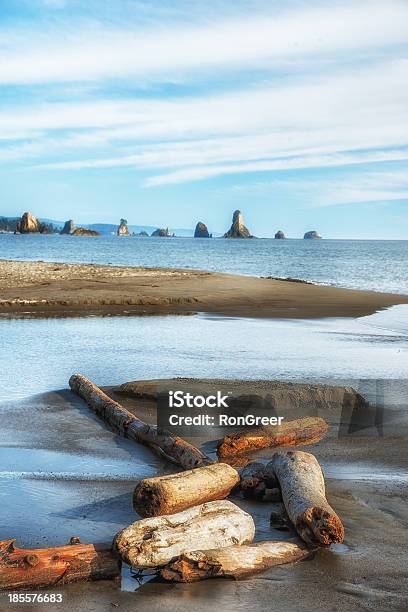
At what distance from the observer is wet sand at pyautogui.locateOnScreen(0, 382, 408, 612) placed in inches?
235

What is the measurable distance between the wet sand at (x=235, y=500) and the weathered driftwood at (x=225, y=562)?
3.0 inches

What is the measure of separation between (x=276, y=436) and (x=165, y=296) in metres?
21.9

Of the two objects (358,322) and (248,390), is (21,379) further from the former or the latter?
(358,322)

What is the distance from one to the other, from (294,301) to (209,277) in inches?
474

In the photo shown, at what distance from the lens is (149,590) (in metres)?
6.08

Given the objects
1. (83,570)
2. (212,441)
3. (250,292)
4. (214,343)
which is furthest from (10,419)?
(250,292)

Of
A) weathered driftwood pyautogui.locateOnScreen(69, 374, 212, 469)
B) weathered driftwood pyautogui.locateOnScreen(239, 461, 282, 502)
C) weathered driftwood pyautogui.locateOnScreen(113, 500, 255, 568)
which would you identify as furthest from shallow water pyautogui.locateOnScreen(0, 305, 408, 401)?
weathered driftwood pyautogui.locateOnScreen(113, 500, 255, 568)

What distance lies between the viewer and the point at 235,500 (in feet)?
26.7

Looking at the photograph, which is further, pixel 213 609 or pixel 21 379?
pixel 21 379

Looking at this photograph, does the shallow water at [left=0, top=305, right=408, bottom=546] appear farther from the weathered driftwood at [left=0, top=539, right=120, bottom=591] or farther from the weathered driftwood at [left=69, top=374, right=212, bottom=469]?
the weathered driftwood at [left=0, top=539, right=120, bottom=591]

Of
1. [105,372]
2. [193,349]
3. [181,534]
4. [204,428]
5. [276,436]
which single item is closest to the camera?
[181,534]

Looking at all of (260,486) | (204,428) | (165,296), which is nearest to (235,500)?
(260,486)

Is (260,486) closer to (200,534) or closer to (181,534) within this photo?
(200,534)

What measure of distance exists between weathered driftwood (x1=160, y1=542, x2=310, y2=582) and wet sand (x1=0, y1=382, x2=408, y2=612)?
0.25 feet
